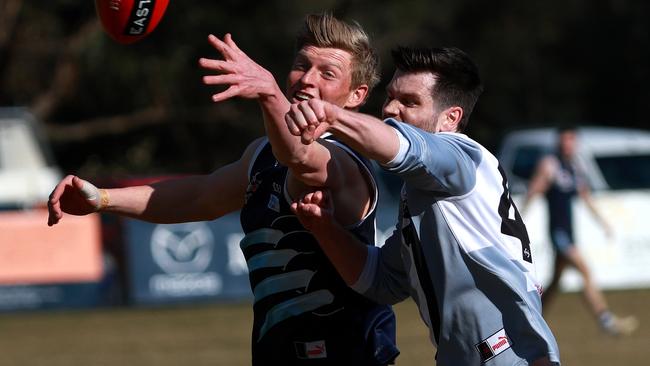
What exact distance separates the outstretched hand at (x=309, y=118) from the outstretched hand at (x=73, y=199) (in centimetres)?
144

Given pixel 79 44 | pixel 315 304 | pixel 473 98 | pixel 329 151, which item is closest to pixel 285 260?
pixel 315 304

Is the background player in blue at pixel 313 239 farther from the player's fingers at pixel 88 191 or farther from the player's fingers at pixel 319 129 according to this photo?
the player's fingers at pixel 319 129

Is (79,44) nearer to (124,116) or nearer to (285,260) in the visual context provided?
(124,116)

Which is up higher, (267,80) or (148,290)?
(267,80)

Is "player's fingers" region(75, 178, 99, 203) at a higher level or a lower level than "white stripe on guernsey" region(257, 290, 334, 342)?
higher

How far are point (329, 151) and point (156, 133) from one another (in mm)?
26162

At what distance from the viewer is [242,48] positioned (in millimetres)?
28828

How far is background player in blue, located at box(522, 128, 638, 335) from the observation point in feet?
46.1

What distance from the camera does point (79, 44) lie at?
2812 centimetres

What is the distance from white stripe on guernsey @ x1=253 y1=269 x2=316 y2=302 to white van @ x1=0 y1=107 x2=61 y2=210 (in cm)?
1525

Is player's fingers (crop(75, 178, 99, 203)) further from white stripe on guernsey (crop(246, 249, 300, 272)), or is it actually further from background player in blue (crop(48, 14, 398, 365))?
white stripe on guernsey (crop(246, 249, 300, 272))

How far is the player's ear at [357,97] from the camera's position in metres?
4.88

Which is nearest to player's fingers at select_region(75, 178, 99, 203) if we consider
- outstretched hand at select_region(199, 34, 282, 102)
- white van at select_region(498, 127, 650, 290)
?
outstretched hand at select_region(199, 34, 282, 102)

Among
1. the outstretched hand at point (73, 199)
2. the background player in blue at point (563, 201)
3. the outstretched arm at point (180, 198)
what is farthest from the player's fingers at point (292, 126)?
the background player in blue at point (563, 201)
